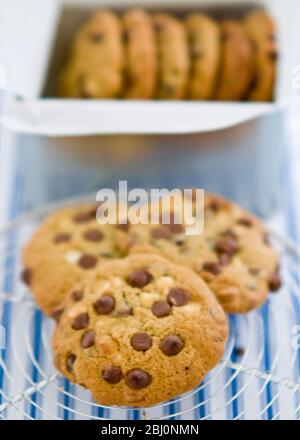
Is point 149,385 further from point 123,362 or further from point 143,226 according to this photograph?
point 143,226

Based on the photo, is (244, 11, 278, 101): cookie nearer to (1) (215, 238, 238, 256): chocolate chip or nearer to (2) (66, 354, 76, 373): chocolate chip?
(1) (215, 238, 238, 256): chocolate chip

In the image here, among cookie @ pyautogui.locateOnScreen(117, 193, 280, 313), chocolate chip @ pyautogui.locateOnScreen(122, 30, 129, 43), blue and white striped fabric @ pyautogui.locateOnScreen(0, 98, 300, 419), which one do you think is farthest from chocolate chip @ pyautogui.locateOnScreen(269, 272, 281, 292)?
chocolate chip @ pyautogui.locateOnScreen(122, 30, 129, 43)

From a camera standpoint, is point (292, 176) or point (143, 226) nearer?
point (143, 226)

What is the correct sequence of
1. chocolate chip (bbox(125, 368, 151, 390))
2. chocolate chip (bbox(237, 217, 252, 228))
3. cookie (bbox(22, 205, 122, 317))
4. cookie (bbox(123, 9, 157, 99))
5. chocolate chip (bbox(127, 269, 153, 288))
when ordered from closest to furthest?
chocolate chip (bbox(125, 368, 151, 390)) < chocolate chip (bbox(127, 269, 153, 288)) < cookie (bbox(22, 205, 122, 317)) < chocolate chip (bbox(237, 217, 252, 228)) < cookie (bbox(123, 9, 157, 99))

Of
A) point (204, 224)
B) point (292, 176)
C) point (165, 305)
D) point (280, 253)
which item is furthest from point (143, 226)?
point (292, 176)

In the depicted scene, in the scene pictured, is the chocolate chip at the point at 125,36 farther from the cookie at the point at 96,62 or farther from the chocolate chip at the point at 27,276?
the chocolate chip at the point at 27,276

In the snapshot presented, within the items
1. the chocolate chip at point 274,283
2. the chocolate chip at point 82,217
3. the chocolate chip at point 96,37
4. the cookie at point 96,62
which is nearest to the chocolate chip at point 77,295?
the chocolate chip at point 82,217
